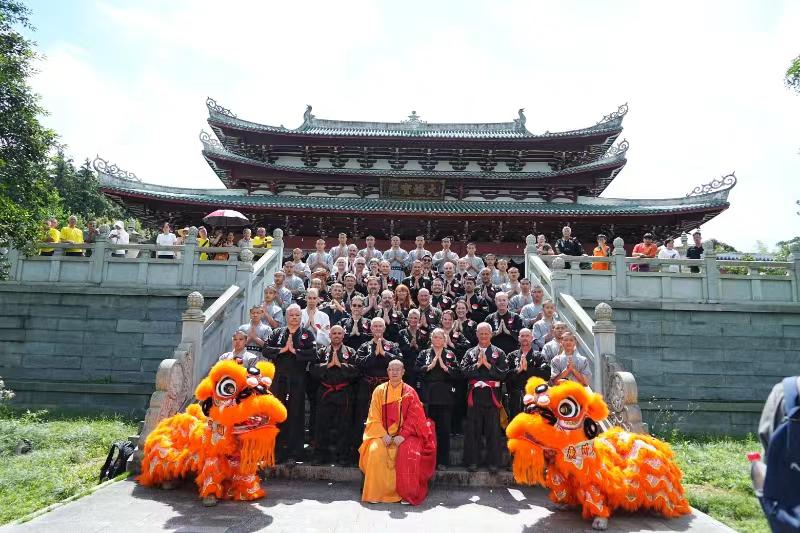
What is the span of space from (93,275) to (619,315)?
1144cm

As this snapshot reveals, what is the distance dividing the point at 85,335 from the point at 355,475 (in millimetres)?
8032

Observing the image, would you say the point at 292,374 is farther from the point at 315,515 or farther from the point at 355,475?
the point at 315,515

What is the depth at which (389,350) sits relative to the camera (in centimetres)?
668

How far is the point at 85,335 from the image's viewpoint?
11289 millimetres

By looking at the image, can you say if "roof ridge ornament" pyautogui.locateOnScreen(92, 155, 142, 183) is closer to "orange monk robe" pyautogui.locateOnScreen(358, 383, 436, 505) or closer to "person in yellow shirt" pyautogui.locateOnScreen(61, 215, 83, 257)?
"person in yellow shirt" pyautogui.locateOnScreen(61, 215, 83, 257)

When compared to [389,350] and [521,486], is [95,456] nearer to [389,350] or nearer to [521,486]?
[389,350]

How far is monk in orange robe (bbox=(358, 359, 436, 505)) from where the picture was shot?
222 inches

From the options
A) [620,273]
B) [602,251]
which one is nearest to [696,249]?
[602,251]

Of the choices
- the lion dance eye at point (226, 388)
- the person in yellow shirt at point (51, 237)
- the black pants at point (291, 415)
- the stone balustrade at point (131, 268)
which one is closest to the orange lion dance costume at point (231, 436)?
the lion dance eye at point (226, 388)

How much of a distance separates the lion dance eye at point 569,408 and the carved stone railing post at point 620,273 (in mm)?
6362

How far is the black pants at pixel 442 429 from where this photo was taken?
260 inches

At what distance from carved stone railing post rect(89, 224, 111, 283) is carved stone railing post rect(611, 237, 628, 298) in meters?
11.1

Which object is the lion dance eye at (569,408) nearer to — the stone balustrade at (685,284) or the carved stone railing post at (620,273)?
the stone balustrade at (685,284)

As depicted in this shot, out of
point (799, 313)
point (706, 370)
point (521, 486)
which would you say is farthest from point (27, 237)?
point (799, 313)
